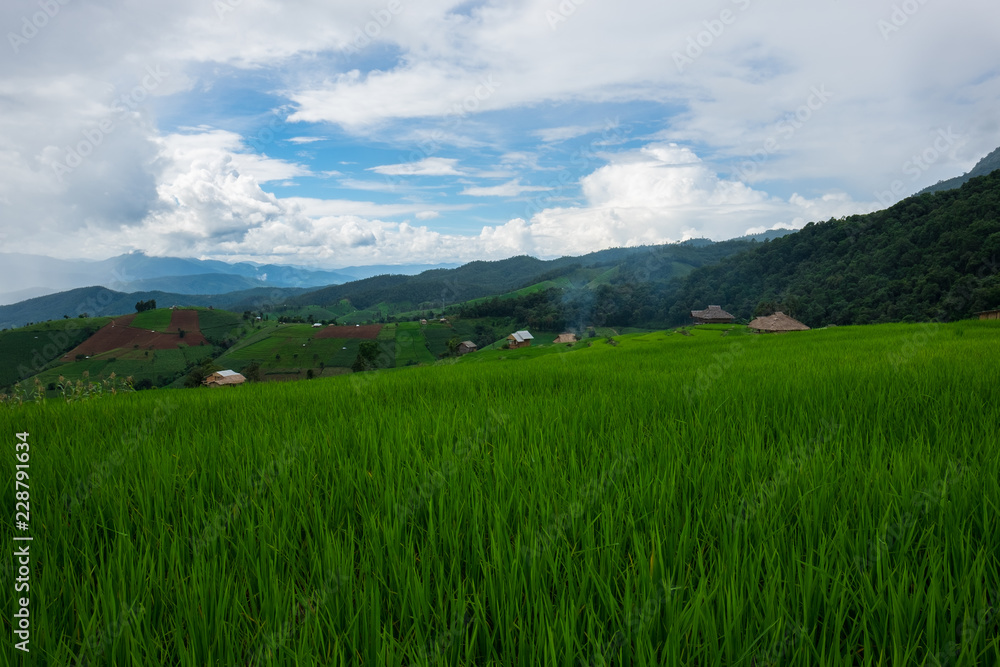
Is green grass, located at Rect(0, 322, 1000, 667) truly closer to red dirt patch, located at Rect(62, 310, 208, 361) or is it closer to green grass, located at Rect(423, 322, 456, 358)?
green grass, located at Rect(423, 322, 456, 358)

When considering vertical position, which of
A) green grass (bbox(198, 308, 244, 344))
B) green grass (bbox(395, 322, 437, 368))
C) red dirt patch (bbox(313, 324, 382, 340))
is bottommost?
green grass (bbox(395, 322, 437, 368))

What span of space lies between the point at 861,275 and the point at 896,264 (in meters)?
4.93

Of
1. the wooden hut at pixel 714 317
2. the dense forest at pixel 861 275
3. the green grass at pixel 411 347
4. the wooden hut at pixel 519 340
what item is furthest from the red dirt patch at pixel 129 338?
the wooden hut at pixel 714 317

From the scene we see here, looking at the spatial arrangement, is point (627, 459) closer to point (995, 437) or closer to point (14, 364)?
point (995, 437)

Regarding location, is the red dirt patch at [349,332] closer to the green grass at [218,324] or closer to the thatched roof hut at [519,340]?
the green grass at [218,324]

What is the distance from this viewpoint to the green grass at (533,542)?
1231 millimetres

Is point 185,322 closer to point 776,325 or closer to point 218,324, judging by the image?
point 218,324

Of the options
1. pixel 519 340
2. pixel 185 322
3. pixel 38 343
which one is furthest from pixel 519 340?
pixel 38 343

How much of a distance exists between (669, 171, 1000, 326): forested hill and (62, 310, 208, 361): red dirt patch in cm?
15028

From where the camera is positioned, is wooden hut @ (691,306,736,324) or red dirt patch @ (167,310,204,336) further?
red dirt patch @ (167,310,204,336)

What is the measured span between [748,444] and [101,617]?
3.27 m

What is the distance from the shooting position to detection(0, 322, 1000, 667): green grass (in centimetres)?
123

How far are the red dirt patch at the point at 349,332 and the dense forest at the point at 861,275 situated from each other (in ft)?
148

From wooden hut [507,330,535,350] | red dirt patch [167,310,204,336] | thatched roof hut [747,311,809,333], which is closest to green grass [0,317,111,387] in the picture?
red dirt patch [167,310,204,336]
